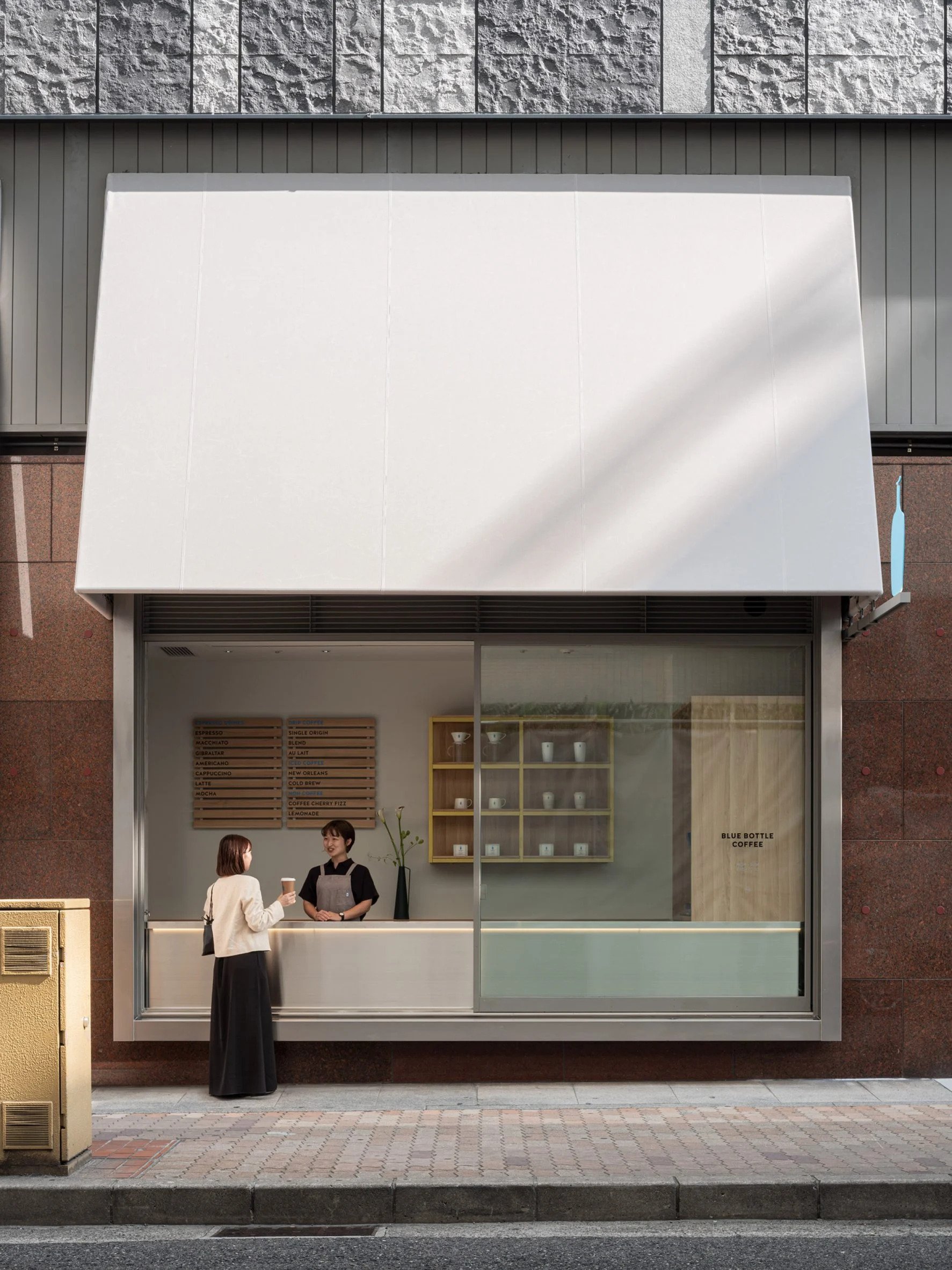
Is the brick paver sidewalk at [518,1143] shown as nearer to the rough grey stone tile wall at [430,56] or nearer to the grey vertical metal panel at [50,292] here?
the grey vertical metal panel at [50,292]

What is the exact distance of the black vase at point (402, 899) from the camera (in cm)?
1334

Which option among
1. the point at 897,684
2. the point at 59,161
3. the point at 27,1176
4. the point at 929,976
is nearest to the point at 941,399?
the point at 897,684

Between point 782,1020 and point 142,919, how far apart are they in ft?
15.4

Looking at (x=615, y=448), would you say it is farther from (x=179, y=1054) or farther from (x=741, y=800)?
(x=179, y=1054)

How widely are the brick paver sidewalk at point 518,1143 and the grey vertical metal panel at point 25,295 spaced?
206 inches

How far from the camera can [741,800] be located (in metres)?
10.1

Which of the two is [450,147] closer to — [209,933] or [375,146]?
[375,146]

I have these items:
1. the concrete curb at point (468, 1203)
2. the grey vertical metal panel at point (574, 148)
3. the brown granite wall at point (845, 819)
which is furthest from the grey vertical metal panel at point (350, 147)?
the concrete curb at point (468, 1203)

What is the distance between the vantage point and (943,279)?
10.4 meters

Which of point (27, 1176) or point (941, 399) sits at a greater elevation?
point (941, 399)

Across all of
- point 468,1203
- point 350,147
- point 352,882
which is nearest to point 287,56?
point 350,147

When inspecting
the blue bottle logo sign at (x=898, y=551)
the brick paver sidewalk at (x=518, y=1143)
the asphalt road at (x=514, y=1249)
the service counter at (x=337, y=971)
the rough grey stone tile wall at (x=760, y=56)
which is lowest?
the asphalt road at (x=514, y=1249)

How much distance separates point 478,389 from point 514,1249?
5.56 metres

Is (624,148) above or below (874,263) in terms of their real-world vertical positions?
above
